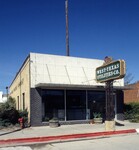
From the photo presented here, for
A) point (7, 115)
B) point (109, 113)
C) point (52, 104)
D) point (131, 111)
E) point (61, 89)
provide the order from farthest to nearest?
point (131, 111) < point (61, 89) < point (52, 104) < point (7, 115) < point (109, 113)

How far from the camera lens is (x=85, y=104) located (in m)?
24.7

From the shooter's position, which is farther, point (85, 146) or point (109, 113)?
point (109, 113)

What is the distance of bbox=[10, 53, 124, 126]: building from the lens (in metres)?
22.8

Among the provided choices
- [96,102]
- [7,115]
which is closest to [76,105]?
[96,102]

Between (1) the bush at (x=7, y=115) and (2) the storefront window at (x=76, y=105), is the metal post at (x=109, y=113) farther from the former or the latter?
(1) the bush at (x=7, y=115)

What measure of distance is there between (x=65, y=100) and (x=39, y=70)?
3277 mm

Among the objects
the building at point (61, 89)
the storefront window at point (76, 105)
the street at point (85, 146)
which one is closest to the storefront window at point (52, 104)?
the building at point (61, 89)

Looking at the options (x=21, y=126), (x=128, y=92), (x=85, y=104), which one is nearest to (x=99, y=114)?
(x=85, y=104)

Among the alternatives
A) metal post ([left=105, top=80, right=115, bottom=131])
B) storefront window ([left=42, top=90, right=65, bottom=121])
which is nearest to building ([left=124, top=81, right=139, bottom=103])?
storefront window ([left=42, top=90, right=65, bottom=121])

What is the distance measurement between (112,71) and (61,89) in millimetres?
6198

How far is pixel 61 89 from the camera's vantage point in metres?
23.7

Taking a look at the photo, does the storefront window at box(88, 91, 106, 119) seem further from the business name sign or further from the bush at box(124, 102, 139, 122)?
the business name sign

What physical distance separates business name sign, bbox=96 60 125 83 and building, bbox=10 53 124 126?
→ 3366mm

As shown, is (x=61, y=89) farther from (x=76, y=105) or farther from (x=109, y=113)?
(x=109, y=113)
